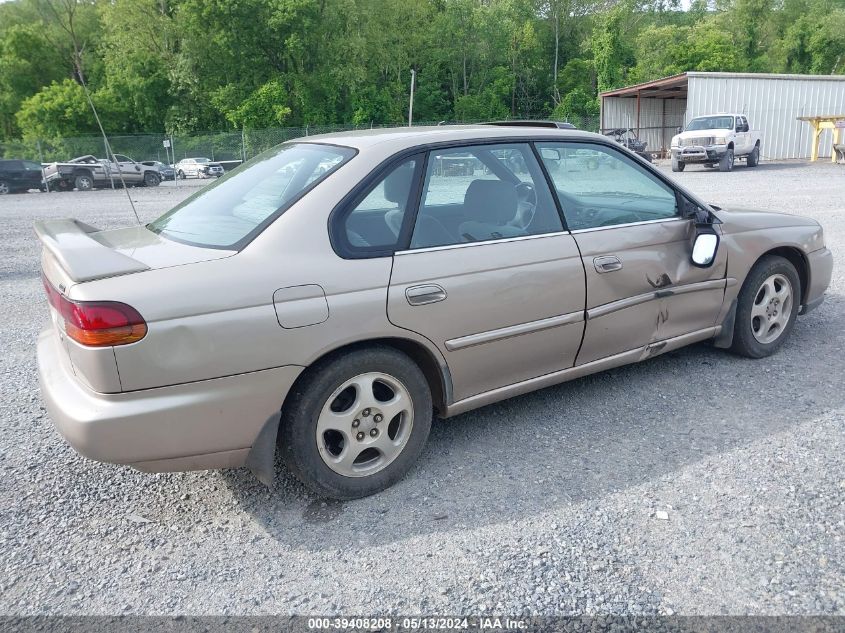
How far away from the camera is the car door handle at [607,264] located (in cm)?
370

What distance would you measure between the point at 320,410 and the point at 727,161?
979 inches

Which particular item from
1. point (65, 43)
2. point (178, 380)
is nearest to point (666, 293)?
point (178, 380)

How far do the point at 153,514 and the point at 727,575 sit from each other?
2389 millimetres

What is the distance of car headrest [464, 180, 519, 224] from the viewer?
3.54m

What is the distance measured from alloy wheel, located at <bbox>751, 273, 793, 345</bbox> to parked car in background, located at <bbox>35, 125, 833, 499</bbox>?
36 cm

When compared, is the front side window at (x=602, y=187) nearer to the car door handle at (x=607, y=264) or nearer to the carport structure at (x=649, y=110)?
the car door handle at (x=607, y=264)

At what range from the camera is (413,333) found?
3121 millimetres

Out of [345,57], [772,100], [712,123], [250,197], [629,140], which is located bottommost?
[629,140]

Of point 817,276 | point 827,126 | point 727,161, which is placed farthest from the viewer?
point 827,126

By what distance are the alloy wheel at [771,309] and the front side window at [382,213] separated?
2617 millimetres

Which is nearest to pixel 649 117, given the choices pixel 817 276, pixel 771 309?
pixel 817 276

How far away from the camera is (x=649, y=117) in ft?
124

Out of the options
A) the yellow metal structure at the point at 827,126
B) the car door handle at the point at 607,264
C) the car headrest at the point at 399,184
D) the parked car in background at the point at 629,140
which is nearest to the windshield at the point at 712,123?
the parked car in background at the point at 629,140

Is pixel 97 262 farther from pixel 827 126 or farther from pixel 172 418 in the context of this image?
pixel 827 126
